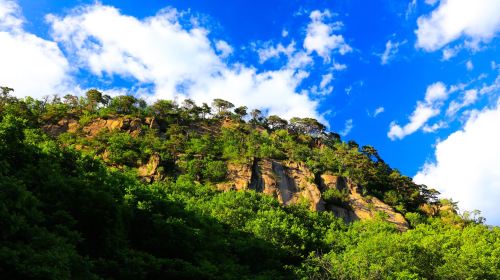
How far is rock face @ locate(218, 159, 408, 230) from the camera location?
77.5 m

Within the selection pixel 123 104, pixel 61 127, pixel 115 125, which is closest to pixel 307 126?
pixel 123 104

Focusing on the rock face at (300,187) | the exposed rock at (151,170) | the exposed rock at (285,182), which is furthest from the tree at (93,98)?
the exposed rock at (285,182)

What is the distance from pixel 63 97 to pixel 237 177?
172 feet

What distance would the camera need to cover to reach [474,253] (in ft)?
159

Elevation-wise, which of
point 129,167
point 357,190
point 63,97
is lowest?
point 129,167

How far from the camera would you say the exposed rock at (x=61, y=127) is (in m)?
84.9

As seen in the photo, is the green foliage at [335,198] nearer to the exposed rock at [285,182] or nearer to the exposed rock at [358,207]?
the exposed rock at [358,207]

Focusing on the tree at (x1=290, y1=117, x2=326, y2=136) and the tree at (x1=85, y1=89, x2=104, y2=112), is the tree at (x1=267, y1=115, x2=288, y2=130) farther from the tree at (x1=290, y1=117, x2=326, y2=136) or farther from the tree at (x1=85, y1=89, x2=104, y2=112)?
the tree at (x1=85, y1=89, x2=104, y2=112)

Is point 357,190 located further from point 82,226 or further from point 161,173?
point 82,226

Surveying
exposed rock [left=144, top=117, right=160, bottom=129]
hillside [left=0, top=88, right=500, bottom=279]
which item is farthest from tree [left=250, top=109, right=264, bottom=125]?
exposed rock [left=144, top=117, right=160, bottom=129]

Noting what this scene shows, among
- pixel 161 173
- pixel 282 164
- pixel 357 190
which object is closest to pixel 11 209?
pixel 161 173

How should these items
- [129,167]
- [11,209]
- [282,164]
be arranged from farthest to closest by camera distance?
1. [282,164]
2. [129,167]
3. [11,209]

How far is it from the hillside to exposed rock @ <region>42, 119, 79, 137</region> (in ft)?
1.03

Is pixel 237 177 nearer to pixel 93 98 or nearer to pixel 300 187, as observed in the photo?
pixel 300 187
